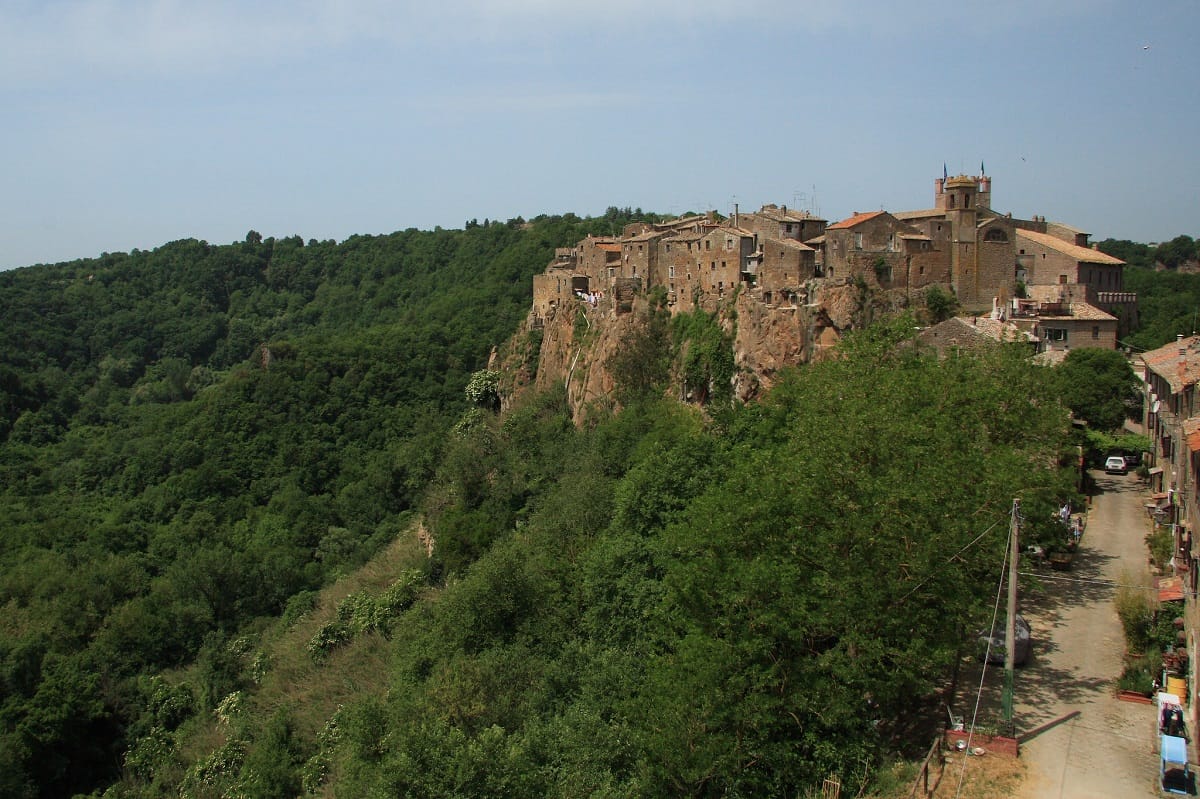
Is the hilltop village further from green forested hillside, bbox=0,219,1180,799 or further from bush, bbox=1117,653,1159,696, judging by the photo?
bush, bbox=1117,653,1159,696

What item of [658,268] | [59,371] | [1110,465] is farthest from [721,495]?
[59,371]

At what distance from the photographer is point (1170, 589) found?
67.8 feet

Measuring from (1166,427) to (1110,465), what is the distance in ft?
16.5

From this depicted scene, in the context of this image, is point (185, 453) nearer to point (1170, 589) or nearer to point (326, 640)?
point (326, 640)

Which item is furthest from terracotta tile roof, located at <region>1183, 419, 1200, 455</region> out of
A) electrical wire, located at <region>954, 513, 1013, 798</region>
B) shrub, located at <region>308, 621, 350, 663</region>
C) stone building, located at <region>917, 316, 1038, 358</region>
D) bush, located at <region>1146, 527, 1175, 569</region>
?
shrub, located at <region>308, 621, 350, 663</region>

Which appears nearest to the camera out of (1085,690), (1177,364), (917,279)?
(1085,690)

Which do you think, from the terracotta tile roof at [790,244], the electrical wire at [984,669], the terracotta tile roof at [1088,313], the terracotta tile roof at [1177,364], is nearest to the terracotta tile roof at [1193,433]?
the terracotta tile roof at [1177,364]

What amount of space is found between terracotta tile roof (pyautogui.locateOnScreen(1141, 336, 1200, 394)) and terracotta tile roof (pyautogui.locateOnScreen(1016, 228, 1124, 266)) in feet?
19.5

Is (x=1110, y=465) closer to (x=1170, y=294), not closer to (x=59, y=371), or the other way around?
(x=1170, y=294)

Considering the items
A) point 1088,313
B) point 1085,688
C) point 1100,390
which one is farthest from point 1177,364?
point 1085,688

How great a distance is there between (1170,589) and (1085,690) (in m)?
3.88

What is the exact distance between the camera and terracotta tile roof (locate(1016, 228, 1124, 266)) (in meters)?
39.9

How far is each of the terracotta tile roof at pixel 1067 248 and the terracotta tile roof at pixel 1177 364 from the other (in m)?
5.95

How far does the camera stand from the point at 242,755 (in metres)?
32.9
